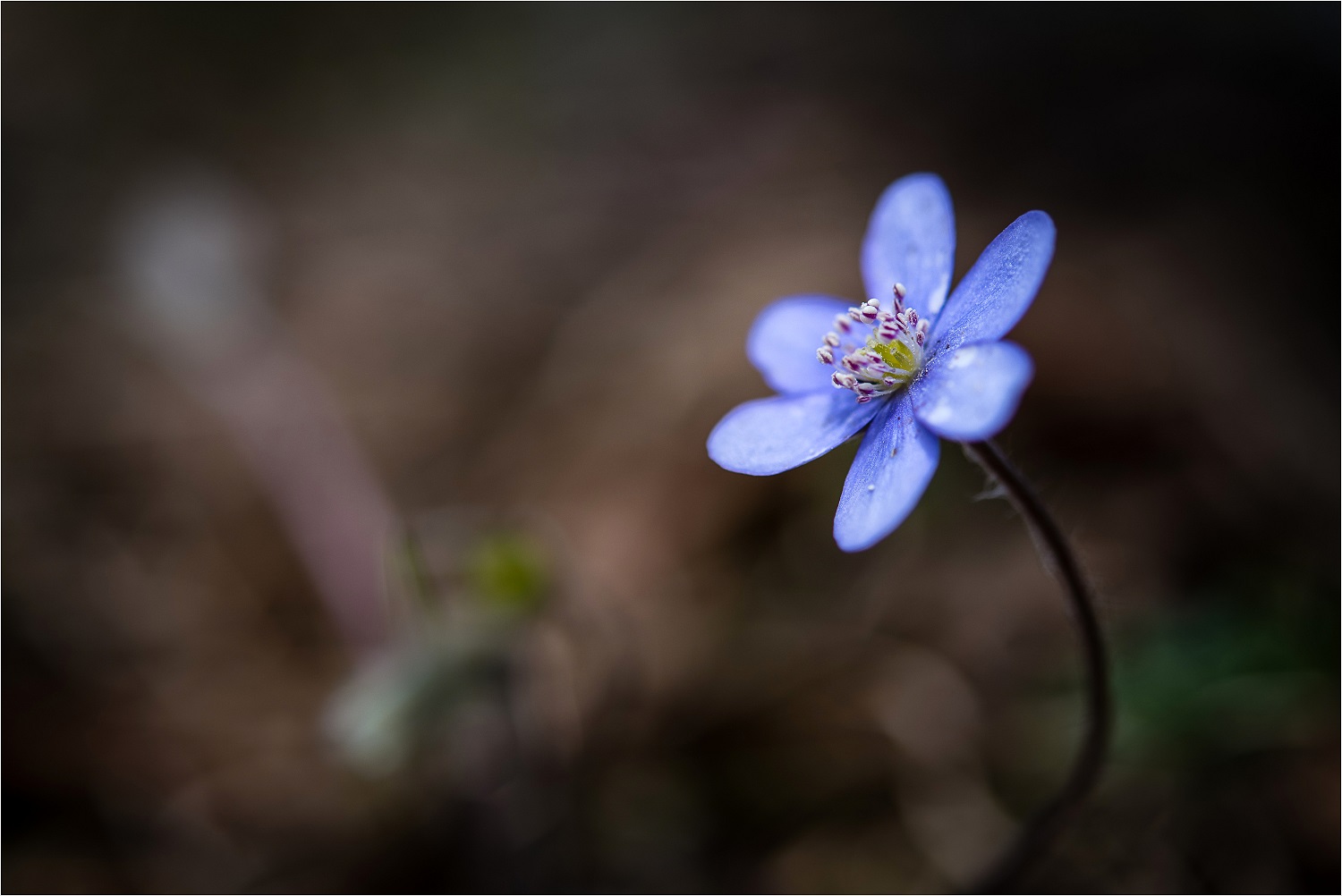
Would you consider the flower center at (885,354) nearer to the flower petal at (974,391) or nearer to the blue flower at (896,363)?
the blue flower at (896,363)

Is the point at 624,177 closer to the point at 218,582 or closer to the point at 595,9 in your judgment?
the point at 595,9

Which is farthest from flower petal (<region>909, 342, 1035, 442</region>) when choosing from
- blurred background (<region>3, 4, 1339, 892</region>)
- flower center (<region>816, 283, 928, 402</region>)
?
blurred background (<region>3, 4, 1339, 892</region>)

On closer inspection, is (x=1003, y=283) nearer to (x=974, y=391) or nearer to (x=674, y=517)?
(x=974, y=391)

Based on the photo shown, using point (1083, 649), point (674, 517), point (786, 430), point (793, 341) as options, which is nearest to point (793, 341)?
point (793, 341)

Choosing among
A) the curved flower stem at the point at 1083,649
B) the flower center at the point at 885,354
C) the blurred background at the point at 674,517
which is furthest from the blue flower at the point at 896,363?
the blurred background at the point at 674,517

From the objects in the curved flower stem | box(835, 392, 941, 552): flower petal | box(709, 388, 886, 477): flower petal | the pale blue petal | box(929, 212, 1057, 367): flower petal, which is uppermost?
the pale blue petal

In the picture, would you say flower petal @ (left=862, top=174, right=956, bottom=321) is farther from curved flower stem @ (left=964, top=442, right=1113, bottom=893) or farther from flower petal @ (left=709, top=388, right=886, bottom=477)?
curved flower stem @ (left=964, top=442, right=1113, bottom=893)
